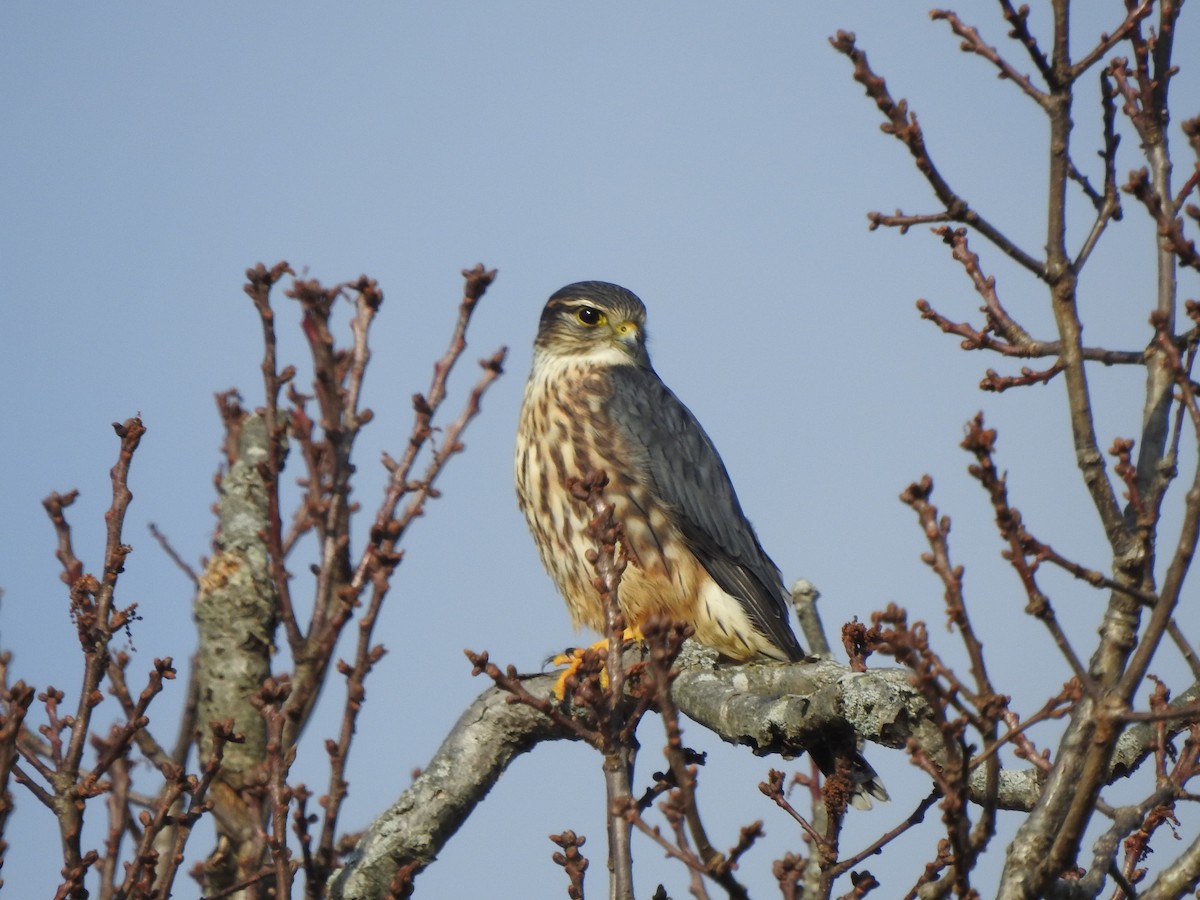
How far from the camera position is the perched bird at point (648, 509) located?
18.2 ft

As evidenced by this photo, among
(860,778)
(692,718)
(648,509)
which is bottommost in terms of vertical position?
(860,778)

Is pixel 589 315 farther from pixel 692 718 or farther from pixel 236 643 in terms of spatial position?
pixel 236 643

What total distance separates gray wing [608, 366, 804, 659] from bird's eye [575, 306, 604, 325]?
34 centimetres

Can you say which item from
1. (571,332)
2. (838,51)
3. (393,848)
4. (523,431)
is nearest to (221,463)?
(523,431)

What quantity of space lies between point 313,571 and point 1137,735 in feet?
6.45

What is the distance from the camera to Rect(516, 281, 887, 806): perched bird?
218 inches

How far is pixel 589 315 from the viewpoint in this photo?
6.59 metres

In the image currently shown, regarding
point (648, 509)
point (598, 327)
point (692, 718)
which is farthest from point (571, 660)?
point (598, 327)

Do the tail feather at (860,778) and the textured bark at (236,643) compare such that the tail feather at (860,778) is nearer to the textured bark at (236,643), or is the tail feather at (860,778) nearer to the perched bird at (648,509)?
the perched bird at (648,509)

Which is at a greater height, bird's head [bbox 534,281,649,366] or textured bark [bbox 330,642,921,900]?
bird's head [bbox 534,281,649,366]

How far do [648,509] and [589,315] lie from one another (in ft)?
4.38

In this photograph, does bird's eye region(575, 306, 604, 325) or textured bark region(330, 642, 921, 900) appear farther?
bird's eye region(575, 306, 604, 325)

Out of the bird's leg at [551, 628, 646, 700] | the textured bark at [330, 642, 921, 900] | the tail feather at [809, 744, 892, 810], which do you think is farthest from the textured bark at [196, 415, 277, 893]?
the tail feather at [809, 744, 892, 810]

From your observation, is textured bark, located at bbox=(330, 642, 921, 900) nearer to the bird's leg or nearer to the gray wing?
the bird's leg
